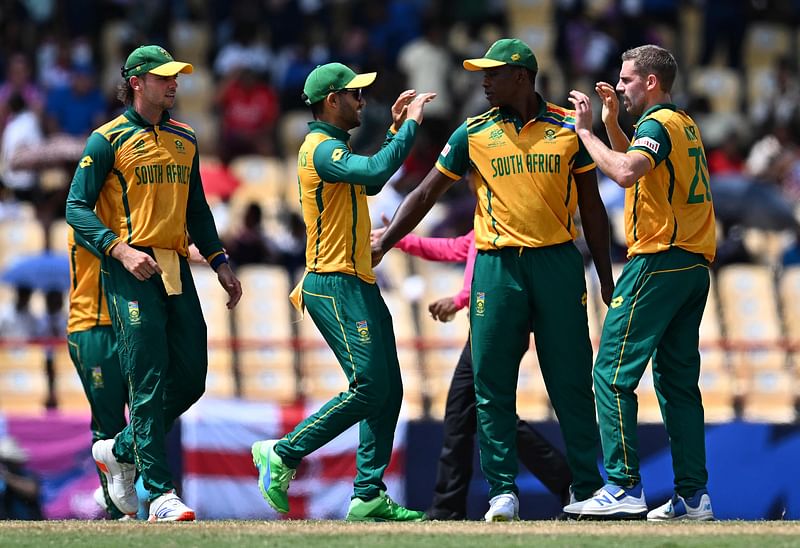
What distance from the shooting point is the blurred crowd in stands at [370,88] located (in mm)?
15400

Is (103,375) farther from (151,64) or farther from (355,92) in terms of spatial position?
(355,92)

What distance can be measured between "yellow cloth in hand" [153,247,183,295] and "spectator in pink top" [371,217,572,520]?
151cm

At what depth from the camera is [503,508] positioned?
8.20 meters

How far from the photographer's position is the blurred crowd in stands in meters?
15.4

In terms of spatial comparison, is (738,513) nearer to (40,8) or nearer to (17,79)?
(17,79)

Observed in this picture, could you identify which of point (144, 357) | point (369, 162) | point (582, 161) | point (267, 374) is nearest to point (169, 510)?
point (144, 357)

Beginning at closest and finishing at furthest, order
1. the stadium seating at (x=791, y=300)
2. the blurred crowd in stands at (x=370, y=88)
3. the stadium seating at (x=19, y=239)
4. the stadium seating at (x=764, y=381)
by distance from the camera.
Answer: the stadium seating at (x=764, y=381)
the stadium seating at (x=791, y=300)
the stadium seating at (x=19, y=239)
the blurred crowd in stands at (x=370, y=88)

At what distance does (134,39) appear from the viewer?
18.5 metres

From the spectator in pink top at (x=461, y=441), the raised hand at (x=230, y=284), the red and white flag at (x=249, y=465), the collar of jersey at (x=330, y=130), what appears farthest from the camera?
the red and white flag at (x=249, y=465)

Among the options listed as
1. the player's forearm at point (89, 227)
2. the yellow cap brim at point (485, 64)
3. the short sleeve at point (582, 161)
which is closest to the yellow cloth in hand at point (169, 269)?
the player's forearm at point (89, 227)

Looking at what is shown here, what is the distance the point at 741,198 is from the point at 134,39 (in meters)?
7.57

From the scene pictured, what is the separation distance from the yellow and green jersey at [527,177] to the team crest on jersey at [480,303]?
0.24 m

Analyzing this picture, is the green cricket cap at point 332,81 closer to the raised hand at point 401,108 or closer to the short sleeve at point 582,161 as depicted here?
the raised hand at point 401,108

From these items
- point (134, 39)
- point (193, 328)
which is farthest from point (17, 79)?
point (193, 328)
